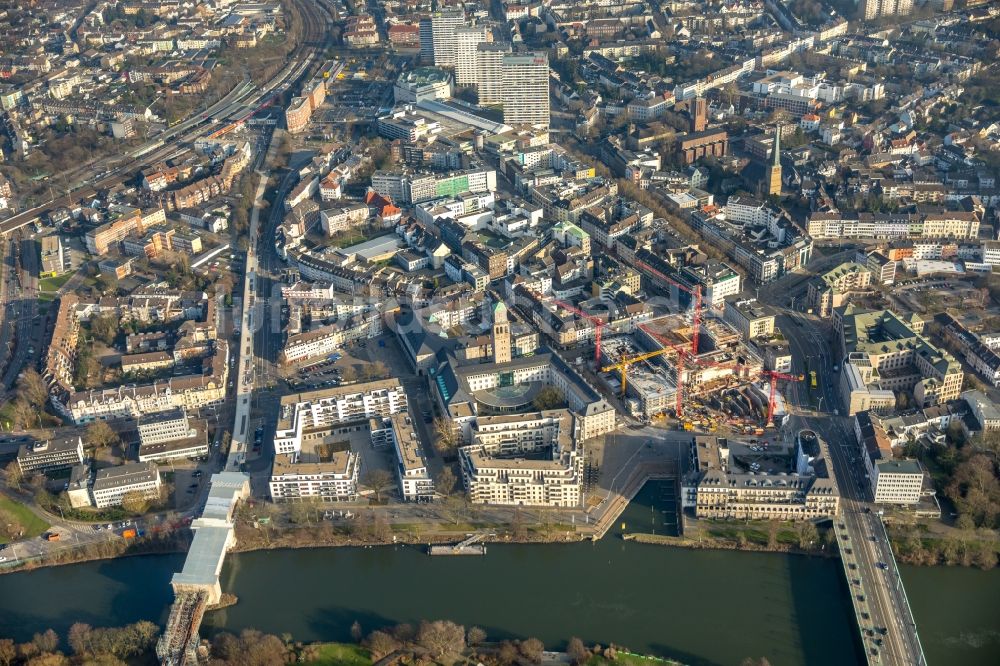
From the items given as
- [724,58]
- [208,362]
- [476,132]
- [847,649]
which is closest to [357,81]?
[476,132]

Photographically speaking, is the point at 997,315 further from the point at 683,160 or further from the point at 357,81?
the point at 357,81

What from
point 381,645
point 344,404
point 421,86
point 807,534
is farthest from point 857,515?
point 421,86

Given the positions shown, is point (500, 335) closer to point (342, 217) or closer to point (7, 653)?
point (342, 217)

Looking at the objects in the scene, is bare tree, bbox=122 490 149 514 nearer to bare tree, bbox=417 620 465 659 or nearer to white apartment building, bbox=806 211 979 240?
bare tree, bbox=417 620 465 659

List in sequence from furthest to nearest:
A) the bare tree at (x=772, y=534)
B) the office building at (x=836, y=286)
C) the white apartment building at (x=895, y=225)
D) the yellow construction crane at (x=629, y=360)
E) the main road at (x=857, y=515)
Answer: the white apartment building at (x=895, y=225)
the office building at (x=836, y=286)
the yellow construction crane at (x=629, y=360)
the bare tree at (x=772, y=534)
the main road at (x=857, y=515)

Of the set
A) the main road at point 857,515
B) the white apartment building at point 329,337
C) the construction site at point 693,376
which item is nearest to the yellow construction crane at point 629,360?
the construction site at point 693,376

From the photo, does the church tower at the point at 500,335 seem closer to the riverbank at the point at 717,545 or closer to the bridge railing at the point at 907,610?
the riverbank at the point at 717,545

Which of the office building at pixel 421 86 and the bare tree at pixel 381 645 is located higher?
the office building at pixel 421 86
